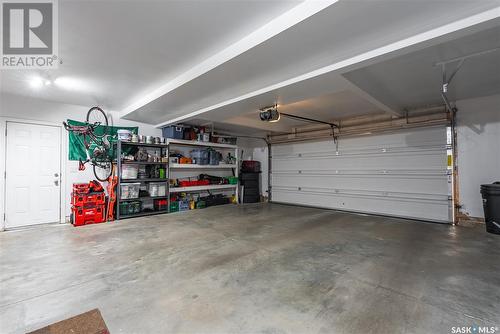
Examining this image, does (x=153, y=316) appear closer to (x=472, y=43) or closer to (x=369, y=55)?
(x=369, y=55)

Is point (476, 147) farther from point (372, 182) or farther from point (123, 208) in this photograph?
point (123, 208)

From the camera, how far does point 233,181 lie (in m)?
7.96

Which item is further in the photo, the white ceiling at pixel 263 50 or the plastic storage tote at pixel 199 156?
the plastic storage tote at pixel 199 156

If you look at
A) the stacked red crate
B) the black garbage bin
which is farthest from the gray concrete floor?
the stacked red crate

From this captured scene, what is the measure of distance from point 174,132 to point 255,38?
4.61 meters

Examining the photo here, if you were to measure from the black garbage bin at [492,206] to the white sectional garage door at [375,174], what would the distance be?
2.58 ft

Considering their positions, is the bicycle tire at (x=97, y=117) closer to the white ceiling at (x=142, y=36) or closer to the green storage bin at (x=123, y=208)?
the white ceiling at (x=142, y=36)

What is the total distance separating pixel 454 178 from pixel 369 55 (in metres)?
4.19

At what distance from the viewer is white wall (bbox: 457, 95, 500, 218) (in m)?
4.45

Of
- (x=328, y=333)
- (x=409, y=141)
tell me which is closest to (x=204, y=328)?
(x=328, y=333)

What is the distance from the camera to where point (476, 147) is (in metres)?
4.62

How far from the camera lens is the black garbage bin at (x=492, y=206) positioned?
13.0ft

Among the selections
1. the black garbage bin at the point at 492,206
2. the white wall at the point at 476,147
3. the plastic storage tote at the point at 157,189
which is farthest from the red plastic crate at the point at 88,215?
the white wall at the point at 476,147

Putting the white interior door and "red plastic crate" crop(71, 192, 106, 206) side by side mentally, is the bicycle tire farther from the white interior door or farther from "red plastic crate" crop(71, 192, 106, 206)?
"red plastic crate" crop(71, 192, 106, 206)
